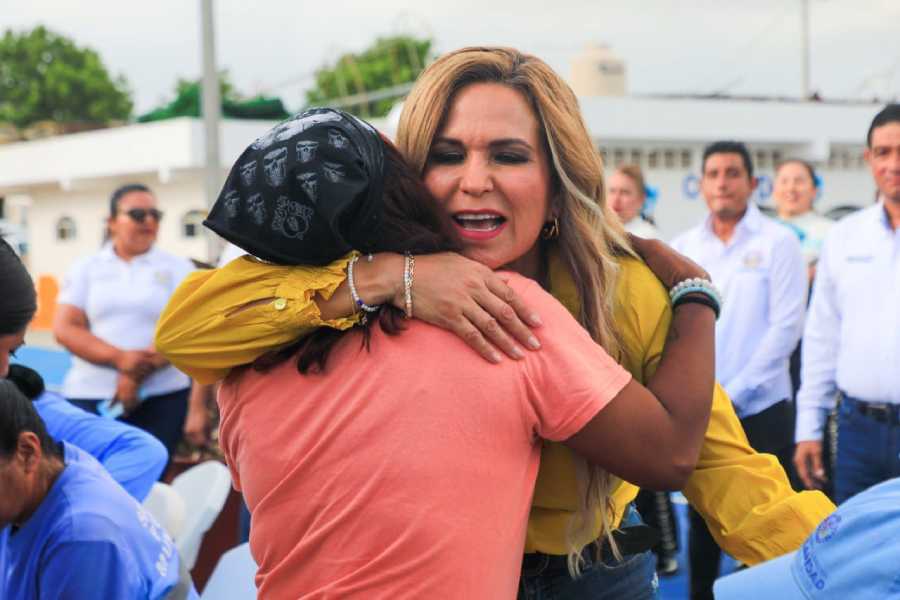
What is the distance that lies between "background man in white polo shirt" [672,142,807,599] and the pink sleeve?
3.54 m

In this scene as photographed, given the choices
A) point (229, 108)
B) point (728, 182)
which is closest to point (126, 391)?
point (728, 182)

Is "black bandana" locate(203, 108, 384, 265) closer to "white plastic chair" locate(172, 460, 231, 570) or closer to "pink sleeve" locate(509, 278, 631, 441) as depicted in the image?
"pink sleeve" locate(509, 278, 631, 441)

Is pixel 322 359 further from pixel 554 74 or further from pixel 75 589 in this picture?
pixel 75 589

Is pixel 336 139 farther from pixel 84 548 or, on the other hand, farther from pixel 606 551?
pixel 84 548

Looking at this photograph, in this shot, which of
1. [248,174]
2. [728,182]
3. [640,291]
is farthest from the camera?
[728,182]

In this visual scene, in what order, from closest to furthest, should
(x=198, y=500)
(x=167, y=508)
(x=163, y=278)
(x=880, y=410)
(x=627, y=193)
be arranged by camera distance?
1. (x=167, y=508)
2. (x=198, y=500)
3. (x=880, y=410)
4. (x=163, y=278)
5. (x=627, y=193)

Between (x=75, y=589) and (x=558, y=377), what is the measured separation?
1309mm

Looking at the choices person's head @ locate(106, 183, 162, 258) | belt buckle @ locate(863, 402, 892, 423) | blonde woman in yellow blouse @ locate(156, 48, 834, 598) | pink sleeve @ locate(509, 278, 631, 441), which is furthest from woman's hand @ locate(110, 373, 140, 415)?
pink sleeve @ locate(509, 278, 631, 441)

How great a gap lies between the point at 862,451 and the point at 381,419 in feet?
10.5

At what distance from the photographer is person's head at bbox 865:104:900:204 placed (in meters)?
4.34

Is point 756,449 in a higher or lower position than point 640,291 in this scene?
lower

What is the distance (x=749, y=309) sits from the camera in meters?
5.34

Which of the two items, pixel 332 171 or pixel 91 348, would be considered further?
pixel 91 348

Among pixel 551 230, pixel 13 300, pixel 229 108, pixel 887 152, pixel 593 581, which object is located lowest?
pixel 593 581
